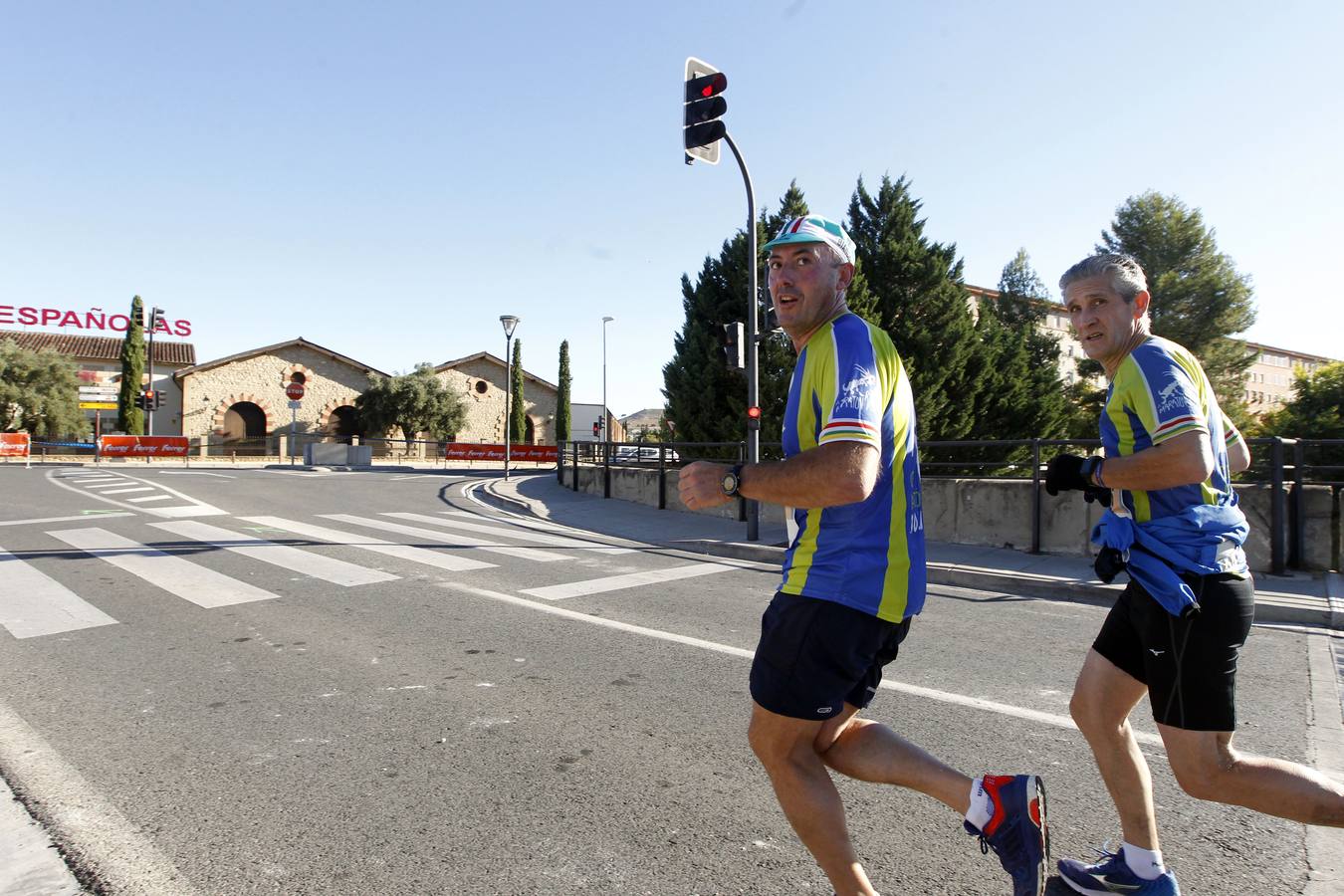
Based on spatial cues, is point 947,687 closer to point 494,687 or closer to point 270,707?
point 494,687

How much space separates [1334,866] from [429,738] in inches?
126

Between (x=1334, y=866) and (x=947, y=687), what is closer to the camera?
(x=1334, y=866)

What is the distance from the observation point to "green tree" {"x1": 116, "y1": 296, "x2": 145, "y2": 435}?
4122 centimetres

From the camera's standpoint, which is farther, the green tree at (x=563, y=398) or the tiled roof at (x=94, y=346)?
the green tree at (x=563, y=398)

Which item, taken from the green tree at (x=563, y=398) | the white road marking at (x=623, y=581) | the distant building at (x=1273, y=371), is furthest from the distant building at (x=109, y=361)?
the distant building at (x=1273, y=371)

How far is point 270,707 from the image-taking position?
3803mm

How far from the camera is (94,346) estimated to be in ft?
159

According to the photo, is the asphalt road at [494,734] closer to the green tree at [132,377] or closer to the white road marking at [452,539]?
the white road marking at [452,539]

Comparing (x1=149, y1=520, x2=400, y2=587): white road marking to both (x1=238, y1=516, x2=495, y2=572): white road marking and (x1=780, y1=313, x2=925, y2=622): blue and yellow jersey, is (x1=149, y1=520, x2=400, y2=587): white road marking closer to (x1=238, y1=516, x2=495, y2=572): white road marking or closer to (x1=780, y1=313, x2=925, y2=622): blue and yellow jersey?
(x1=238, y1=516, x2=495, y2=572): white road marking

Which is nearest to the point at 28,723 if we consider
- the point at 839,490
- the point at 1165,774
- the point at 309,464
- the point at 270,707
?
the point at 270,707

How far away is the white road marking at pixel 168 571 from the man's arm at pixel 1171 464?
242 inches

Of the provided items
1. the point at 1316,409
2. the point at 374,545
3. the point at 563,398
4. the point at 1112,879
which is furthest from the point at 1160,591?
the point at 563,398

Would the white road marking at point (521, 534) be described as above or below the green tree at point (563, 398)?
below

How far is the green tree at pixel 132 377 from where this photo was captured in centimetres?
4122
